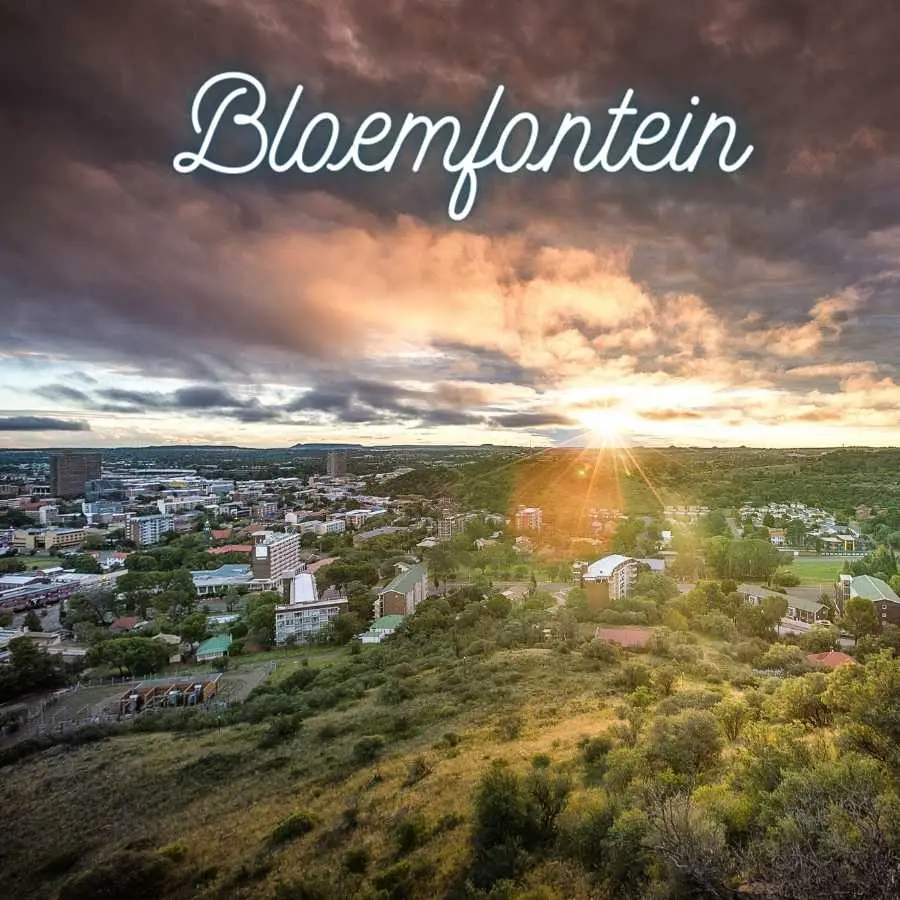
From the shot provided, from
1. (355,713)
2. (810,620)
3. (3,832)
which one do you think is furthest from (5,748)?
(810,620)

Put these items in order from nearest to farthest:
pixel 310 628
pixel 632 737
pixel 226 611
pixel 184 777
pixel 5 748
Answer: pixel 632 737
pixel 184 777
pixel 5 748
pixel 310 628
pixel 226 611

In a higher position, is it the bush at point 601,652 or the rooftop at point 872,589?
the rooftop at point 872,589

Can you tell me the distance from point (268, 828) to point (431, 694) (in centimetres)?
522

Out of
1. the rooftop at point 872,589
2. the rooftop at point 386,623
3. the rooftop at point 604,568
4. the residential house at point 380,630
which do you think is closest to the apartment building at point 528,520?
the rooftop at point 604,568

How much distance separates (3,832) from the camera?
8.64 metres

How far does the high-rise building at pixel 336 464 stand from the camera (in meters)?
55.0

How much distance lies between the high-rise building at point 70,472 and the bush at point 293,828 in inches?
1618

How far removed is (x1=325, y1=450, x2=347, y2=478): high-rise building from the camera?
54956 millimetres

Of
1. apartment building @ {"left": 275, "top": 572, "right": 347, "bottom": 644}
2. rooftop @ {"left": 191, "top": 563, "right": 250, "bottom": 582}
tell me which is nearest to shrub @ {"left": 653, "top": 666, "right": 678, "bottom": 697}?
apartment building @ {"left": 275, "top": 572, "right": 347, "bottom": 644}

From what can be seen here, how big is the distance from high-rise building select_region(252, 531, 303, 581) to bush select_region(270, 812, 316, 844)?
1688 centimetres

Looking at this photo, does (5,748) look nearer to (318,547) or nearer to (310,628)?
(310,628)

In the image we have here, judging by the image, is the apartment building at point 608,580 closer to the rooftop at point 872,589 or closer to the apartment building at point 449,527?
the rooftop at point 872,589

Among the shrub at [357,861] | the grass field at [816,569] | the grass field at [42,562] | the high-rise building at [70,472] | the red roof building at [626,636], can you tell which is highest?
the high-rise building at [70,472]

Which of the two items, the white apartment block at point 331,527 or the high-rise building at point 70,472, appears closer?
the white apartment block at point 331,527
